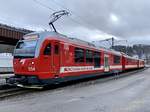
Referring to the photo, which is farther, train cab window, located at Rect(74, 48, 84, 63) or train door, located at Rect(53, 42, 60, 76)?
train cab window, located at Rect(74, 48, 84, 63)

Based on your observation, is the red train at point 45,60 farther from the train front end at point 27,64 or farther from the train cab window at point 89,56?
the train cab window at point 89,56

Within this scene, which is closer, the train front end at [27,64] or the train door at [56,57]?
the train front end at [27,64]

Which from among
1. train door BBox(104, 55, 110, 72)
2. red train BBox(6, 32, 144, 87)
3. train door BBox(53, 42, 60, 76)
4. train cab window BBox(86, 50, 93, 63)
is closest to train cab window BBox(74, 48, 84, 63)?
red train BBox(6, 32, 144, 87)

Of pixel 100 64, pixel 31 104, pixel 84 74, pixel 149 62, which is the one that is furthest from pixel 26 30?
pixel 149 62

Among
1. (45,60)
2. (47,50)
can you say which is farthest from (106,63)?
(45,60)

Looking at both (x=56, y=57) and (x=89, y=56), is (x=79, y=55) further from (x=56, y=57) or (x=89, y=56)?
(x=56, y=57)

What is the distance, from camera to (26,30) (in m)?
49.1

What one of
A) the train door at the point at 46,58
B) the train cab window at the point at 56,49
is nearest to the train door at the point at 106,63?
the train cab window at the point at 56,49

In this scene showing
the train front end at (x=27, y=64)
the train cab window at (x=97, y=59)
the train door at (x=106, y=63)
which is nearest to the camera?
the train front end at (x=27, y=64)

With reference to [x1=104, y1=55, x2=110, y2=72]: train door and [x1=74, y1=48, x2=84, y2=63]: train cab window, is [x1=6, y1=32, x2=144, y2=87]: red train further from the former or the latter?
[x1=104, y1=55, x2=110, y2=72]: train door

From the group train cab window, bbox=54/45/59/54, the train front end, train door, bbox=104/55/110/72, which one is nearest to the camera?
the train front end

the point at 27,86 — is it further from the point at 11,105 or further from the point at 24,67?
the point at 11,105

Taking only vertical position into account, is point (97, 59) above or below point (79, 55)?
below

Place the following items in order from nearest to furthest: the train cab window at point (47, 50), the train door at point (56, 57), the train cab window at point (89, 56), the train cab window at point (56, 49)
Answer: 1. the train cab window at point (47, 50)
2. the train door at point (56, 57)
3. the train cab window at point (56, 49)
4. the train cab window at point (89, 56)
